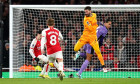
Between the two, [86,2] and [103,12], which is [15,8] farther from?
[86,2]

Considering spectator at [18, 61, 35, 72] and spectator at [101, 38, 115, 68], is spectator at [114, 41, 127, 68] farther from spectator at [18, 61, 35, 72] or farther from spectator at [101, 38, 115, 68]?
spectator at [18, 61, 35, 72]

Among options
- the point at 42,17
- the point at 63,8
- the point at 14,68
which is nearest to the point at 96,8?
the point at 63,8

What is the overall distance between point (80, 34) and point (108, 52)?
1.14 meters

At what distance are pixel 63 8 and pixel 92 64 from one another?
7.96 feet

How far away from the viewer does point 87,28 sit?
11.3 metres

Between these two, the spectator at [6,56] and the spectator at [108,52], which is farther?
the spectator at [6,56]

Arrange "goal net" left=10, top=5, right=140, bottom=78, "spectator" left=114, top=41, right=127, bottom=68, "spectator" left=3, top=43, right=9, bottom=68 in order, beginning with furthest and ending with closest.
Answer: "spectator" left=3, top=43, right=9, bottom=68 < "spectator" left=114, top=41, right=127, bottom=68 < "goal net" left=10, top=5, right=140, bottom=78

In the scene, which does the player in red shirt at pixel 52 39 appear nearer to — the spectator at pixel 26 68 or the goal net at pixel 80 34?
the goal net at pixel 80 34

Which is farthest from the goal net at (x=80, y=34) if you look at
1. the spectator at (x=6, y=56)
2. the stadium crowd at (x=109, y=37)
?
the spectator at (x=6, y=56)

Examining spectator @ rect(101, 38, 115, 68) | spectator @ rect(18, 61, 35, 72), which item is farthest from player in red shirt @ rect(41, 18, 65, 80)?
spectator @ rect(101, 38, 115, 68)

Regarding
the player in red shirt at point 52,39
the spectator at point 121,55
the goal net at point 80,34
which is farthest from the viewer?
the spectator at point 121,55

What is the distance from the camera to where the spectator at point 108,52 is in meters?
14.2

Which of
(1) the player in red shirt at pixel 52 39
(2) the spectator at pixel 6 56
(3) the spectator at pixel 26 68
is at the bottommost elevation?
(3) the spectator at pixel 26 68

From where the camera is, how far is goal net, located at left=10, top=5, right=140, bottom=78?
13.6 meters
